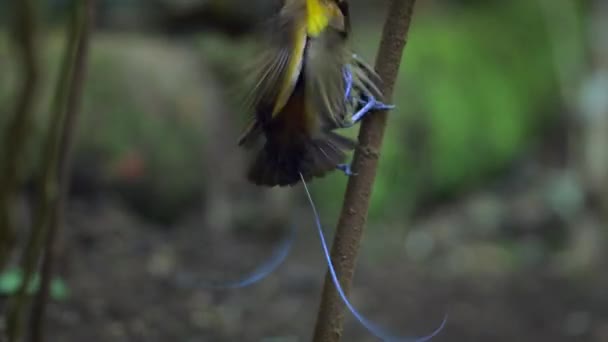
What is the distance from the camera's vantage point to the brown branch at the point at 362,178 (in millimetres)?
1659

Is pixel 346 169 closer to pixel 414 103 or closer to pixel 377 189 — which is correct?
pixel 377 189

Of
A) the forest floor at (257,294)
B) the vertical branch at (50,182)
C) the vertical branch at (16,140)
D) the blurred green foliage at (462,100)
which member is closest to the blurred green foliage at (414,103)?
the blurred green foliage at (462,100)

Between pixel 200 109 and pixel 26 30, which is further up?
pixel 26 30

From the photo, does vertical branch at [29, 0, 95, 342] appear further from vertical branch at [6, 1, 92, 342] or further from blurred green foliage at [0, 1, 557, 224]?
blurred green foliage at [0, 1, 557, 224]

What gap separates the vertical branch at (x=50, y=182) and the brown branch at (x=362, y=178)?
32.7 inches

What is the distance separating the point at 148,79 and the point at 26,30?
1496mm

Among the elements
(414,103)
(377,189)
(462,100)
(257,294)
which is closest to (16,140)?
(257,294)

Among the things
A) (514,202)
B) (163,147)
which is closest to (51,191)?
(163,147)

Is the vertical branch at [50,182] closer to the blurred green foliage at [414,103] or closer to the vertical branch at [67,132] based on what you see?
the vertical branch at [67,132]

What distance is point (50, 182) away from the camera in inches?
89.0

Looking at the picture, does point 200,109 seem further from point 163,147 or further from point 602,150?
point 602,150

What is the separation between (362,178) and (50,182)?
94cm

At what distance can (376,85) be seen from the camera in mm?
1685

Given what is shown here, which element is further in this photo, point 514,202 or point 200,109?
point 514,202
